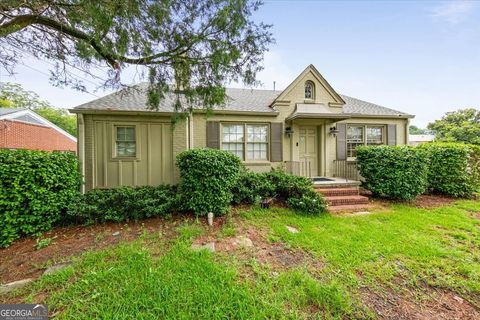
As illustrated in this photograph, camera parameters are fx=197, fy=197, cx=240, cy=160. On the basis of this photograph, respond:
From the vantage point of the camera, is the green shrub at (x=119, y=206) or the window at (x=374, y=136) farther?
the window at (x=374, y=136)

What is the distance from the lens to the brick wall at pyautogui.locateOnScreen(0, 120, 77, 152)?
14.3 metres

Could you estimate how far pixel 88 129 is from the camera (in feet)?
23.0

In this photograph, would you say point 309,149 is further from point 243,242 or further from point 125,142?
point 125,142

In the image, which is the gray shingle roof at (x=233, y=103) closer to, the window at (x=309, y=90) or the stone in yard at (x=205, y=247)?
the window at (x=309, y=90)

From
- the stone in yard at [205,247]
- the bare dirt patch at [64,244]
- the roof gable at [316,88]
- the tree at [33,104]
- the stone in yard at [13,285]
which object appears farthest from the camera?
the tree at [33,104]

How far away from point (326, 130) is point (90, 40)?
862 cm

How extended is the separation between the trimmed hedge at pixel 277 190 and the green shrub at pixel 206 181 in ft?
3.27

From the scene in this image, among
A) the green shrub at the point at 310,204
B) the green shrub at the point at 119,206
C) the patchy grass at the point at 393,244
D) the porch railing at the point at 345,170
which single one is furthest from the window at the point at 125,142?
the porch railing at the point at 345,170

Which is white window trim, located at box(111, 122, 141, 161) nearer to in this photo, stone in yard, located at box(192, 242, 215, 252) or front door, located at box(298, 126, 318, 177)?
stone in yard, located at box(192, 242, 215, 252)

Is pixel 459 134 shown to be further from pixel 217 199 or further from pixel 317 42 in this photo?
pixel 217 199

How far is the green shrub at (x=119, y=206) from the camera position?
4.86 meters

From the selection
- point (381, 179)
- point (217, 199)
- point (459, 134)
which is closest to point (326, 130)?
point (381, 179)

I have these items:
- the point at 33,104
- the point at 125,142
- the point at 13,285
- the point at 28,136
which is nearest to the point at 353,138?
the point at 125,142

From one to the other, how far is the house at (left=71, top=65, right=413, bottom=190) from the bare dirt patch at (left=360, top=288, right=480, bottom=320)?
220 inches
